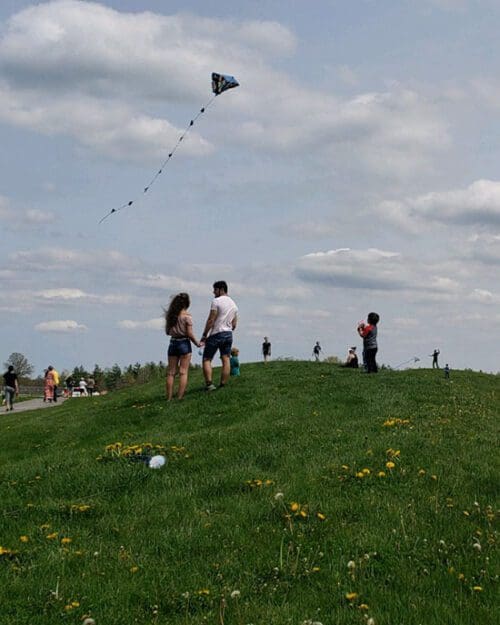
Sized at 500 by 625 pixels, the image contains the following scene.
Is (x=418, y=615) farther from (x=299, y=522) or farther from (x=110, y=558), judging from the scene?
(x=110, y=558)

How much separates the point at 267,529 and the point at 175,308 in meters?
11.3

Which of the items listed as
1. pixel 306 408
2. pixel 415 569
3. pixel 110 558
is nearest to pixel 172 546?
pixel 110 558

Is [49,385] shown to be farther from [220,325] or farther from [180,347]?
[220,325]

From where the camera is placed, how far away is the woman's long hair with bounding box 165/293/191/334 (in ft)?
59.1

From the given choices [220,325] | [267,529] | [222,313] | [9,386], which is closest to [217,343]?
[220,325]

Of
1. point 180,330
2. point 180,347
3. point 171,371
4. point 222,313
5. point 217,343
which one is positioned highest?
point 222,313

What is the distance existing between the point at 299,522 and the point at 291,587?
1421 mm

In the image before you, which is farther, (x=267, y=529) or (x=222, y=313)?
(x=222, y=313)

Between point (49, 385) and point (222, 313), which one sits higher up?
point (222, 313)

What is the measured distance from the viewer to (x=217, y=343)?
59.3 feet

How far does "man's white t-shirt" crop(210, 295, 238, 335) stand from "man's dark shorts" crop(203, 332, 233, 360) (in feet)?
0.38

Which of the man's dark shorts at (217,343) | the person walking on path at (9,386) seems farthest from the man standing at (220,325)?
the person walking on path at (9,386)

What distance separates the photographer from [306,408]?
1573 centimetres

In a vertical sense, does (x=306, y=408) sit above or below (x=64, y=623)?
above
